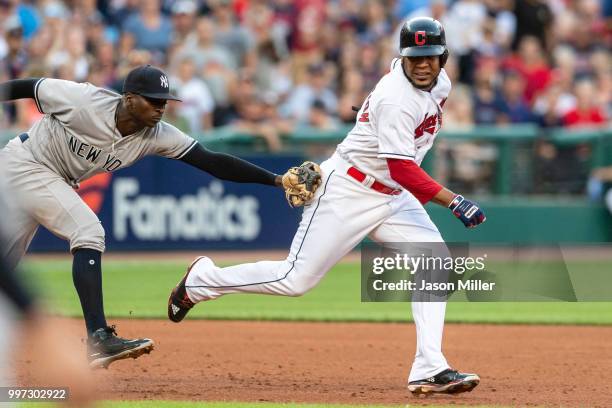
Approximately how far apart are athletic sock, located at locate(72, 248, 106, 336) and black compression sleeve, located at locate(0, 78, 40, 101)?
1017 millimetres

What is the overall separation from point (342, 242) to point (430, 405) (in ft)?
3.60

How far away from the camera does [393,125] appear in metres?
6.75

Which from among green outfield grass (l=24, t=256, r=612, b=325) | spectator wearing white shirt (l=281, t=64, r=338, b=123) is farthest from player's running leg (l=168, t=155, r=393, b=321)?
spectator wearing white shirt (l=281, t=64, r=338, b=123)

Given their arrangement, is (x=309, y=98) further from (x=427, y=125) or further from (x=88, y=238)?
(x=88, y=238)

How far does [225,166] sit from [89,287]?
1.18m

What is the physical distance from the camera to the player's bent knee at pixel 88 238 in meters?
6.96

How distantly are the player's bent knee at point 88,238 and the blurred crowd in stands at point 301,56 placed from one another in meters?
6.53

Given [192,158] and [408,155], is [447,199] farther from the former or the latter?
[192,158]

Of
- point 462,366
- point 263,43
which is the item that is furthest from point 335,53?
point 462,366

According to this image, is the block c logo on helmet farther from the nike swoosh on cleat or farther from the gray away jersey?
the nike swoosh on cleat

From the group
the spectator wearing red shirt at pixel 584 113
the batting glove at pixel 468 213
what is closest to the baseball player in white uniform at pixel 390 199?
Answer: the batting glove at pixel 468 213

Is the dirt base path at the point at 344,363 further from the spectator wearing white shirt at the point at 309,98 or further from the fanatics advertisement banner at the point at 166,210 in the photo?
the spectator wearing white shirt at the point at 309,98

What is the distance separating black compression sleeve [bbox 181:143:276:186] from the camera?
7406mm

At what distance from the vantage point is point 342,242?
700 cm
